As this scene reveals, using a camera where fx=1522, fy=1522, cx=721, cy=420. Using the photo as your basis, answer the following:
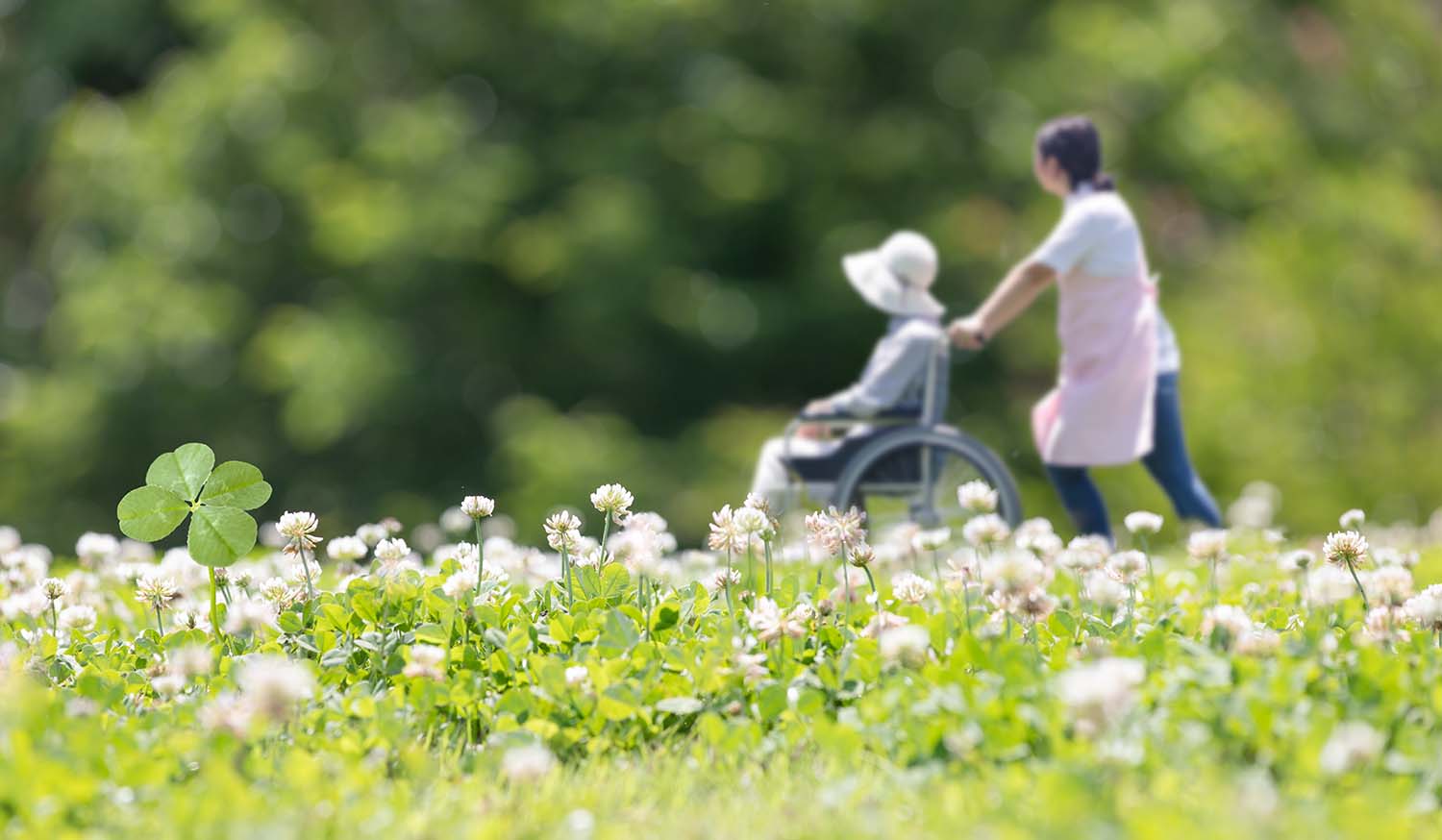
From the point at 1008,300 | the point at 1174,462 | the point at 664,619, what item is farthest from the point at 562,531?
the point at 1174,462

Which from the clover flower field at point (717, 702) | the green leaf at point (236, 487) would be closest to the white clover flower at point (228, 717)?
the clover flower field at point (717, 702)

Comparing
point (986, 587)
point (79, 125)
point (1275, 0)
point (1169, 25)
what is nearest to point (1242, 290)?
point (1169, 25)

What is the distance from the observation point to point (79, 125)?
13719 mm

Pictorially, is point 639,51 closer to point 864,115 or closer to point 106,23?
point 864,115

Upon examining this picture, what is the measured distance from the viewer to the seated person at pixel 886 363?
5.46m

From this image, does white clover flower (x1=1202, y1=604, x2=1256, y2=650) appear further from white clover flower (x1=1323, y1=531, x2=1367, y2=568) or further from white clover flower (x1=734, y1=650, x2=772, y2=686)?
white clover flower (x1=734, y1=650, x2=772, y2=686)

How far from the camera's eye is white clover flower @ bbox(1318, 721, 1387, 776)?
2.12 m

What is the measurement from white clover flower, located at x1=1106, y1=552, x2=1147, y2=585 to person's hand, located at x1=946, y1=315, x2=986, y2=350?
2.05 meters

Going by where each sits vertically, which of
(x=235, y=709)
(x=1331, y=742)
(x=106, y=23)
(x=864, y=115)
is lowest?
(x=1331, y=742)

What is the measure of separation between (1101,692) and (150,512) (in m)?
2.07

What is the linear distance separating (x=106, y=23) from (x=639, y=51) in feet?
18.6

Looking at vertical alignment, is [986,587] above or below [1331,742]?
above

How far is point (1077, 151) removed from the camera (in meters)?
5.29

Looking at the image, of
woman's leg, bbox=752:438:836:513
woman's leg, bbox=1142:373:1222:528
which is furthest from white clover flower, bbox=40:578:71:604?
woman's leg, bbox=1142:373:1222:528
